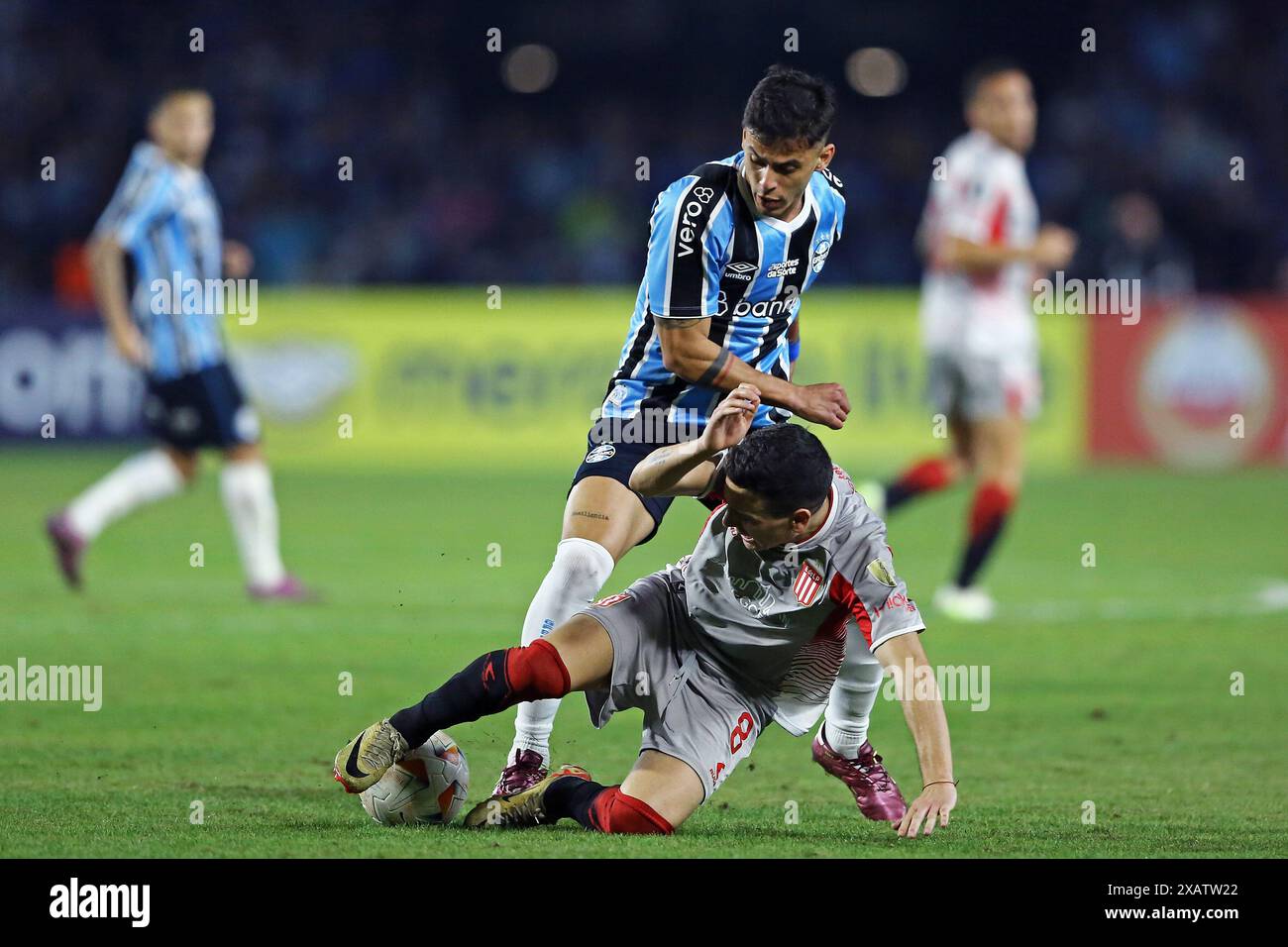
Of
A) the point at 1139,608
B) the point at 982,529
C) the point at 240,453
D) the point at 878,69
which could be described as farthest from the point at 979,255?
the point at 878,69

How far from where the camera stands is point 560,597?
5605mm

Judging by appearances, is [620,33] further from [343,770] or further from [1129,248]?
[343,770]

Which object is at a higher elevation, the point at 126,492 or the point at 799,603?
the point at 126,492

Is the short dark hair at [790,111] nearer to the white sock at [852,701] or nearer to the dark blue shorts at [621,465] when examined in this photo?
the dark blue shorts at [621,465]

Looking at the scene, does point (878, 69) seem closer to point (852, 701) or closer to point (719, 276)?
point (719, 276)

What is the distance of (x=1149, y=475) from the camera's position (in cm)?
1714

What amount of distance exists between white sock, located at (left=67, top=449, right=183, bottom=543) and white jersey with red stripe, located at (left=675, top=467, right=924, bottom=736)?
5553 millimetres

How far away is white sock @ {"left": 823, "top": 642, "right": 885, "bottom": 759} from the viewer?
5469mm

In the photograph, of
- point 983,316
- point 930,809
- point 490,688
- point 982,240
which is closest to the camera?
point 930,809

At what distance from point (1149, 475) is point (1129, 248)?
2915 mm

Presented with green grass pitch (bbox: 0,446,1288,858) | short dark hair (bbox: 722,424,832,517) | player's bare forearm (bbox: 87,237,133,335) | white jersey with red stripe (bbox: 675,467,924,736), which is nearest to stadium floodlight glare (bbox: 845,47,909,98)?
green grass pitch (bbox: 0,446,1288,858)

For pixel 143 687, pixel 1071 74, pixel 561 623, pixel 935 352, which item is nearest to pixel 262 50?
pixel 1071 74

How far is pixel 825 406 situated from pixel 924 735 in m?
1.04

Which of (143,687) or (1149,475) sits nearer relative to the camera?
(143,687)
